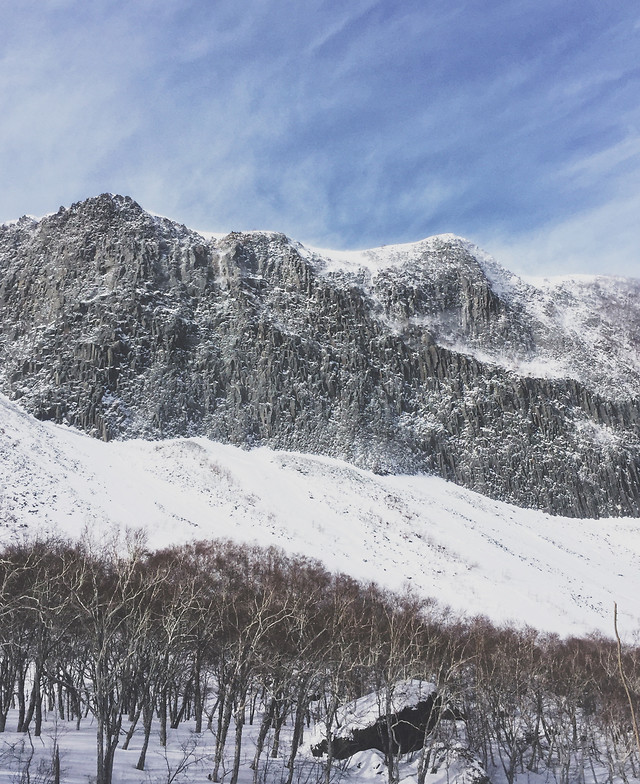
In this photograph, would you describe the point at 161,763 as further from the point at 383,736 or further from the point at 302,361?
the point at 302,361

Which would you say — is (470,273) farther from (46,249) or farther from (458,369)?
(46,249)

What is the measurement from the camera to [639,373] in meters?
127

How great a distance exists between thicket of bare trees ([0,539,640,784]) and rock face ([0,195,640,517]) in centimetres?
6157

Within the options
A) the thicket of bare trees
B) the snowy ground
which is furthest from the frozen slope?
the snowy ground

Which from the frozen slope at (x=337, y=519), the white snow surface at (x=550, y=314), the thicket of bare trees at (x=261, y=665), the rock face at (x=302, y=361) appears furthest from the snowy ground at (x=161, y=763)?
the white snow surface at (x=550, y=314)

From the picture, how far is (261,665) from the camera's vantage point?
23.0 meters

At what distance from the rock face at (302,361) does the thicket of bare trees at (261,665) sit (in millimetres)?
61569

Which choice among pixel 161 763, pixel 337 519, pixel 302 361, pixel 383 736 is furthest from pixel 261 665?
pixel 302 361

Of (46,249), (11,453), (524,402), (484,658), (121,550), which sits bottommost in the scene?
(484,658)

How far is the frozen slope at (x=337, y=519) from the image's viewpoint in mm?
58031

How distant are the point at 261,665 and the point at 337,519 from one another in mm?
51207

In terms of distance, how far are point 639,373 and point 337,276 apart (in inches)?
2873

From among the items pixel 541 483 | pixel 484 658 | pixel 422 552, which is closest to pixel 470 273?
pixel 541 483

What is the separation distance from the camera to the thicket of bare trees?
894 inches
